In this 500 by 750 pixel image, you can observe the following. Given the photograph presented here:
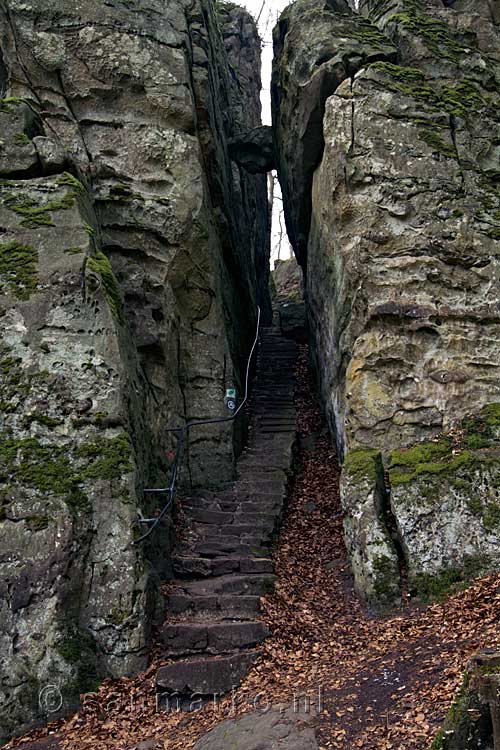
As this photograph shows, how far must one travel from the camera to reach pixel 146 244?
1250cm

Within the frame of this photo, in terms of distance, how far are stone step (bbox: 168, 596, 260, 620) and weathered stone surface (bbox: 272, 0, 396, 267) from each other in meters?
9.52

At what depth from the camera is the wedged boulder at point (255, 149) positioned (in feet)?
59.4

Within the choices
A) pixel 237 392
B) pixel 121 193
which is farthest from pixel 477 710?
pixel 121 193

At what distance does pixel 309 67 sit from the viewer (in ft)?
44.1

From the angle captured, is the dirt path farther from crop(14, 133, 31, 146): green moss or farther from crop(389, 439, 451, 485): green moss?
crop(14, 133, 31, 146): green moss

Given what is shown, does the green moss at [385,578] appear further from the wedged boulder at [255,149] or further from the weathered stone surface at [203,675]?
the wedged boulder at [255,149]

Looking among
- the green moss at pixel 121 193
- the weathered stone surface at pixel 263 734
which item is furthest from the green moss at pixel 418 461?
the green moss at pixel 121 193

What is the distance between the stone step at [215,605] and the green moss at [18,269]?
4.81 meters

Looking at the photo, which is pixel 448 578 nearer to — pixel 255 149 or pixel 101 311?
pixel 101 311

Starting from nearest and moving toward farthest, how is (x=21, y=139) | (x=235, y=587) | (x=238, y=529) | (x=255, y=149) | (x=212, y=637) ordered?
(x=212, y=637) → (x=235, y=587) → (x=21, y=139) → (x=238, y=529) → (x=255, y=149)

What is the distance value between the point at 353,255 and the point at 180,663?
7.15 m

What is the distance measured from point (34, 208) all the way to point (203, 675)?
7098mm

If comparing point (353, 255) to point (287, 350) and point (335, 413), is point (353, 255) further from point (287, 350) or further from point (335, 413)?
point (287, 350)

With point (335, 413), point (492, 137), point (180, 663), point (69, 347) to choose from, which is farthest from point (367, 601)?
point (492, 137)
